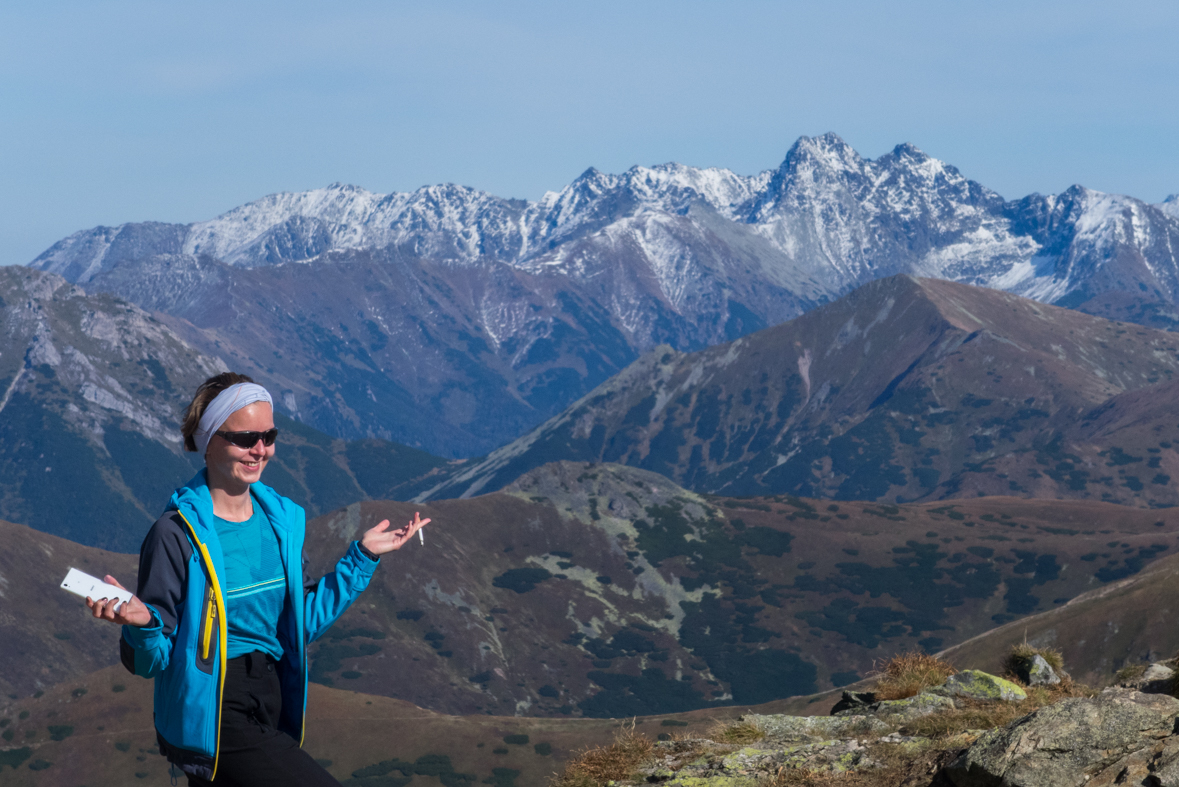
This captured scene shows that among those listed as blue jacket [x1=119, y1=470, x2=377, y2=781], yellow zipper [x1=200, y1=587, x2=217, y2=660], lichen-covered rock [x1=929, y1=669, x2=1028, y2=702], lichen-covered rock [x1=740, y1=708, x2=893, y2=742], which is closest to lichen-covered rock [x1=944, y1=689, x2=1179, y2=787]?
lichen-covered rock [x1=740, y1=708, x2=893, y2=742]

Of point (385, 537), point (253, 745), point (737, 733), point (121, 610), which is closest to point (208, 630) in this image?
point (121, 610)

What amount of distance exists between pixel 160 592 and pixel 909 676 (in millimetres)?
Result: 16102

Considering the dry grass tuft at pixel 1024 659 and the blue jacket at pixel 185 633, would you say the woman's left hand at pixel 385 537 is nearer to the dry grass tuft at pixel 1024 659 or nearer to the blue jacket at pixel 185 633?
the blue jacket at pixel 185 633

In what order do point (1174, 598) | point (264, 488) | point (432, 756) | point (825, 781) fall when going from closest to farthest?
point (264, 488)
point (825, 781)
point (1174, 598)
point (432, 756)

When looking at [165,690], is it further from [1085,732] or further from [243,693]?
[1085,732]

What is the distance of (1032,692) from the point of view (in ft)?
68.3

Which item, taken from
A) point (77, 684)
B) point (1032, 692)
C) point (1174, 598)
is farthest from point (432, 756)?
point (1032, 692)

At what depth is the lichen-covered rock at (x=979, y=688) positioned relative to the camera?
20156mm

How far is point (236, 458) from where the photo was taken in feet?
37.2

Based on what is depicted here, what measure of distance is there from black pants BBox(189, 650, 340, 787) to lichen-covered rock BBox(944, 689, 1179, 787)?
8.03 meters

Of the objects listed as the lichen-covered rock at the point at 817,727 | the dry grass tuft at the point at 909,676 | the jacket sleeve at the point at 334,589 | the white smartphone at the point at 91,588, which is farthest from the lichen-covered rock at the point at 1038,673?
the white smartphone at the point at 91,588

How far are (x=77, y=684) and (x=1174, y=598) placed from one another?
18704 cm

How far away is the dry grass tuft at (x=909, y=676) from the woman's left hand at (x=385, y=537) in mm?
12080

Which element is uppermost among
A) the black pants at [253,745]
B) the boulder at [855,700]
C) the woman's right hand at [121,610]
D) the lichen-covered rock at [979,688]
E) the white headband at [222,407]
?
the white headband at [222,407]
